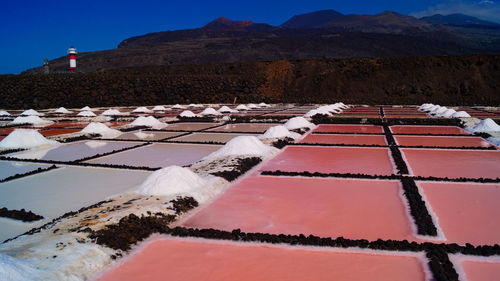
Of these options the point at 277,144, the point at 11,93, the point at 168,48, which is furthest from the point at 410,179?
the point at 168,48

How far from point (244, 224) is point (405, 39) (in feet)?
A: 167

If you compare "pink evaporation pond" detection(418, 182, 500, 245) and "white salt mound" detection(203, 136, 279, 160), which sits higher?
"white salt mound" detection(203, 136, 279, 160)

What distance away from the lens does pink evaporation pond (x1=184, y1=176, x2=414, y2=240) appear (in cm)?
223

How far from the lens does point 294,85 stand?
1797cm

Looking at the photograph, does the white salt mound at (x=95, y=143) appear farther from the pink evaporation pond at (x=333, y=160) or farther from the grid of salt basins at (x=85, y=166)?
the pink evaporation pond at (x=333, y=160)

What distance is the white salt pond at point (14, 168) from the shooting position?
3.71 metres

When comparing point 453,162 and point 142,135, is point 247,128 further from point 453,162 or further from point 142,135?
point 453,162

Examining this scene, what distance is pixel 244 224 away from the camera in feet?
7.64

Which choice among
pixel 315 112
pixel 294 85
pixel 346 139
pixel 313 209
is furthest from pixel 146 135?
pixel 294 85

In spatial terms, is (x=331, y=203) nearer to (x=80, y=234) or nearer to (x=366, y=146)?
(x=80, y=234)

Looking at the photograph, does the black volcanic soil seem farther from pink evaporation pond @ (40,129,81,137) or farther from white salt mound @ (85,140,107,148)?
white salt mound @ (85,140,107,148)

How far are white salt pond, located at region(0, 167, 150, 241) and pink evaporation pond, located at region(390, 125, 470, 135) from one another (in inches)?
178

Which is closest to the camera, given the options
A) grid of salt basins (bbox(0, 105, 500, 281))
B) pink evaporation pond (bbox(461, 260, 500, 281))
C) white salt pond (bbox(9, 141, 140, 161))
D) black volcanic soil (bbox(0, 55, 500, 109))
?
pink evaporation pond (bbox(461, 260, 500, 281))

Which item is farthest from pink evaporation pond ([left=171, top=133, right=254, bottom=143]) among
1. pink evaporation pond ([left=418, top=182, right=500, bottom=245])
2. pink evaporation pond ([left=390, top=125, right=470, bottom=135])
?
pink evaporation pond ([left=418, top=182, right=500, bottom=245])
